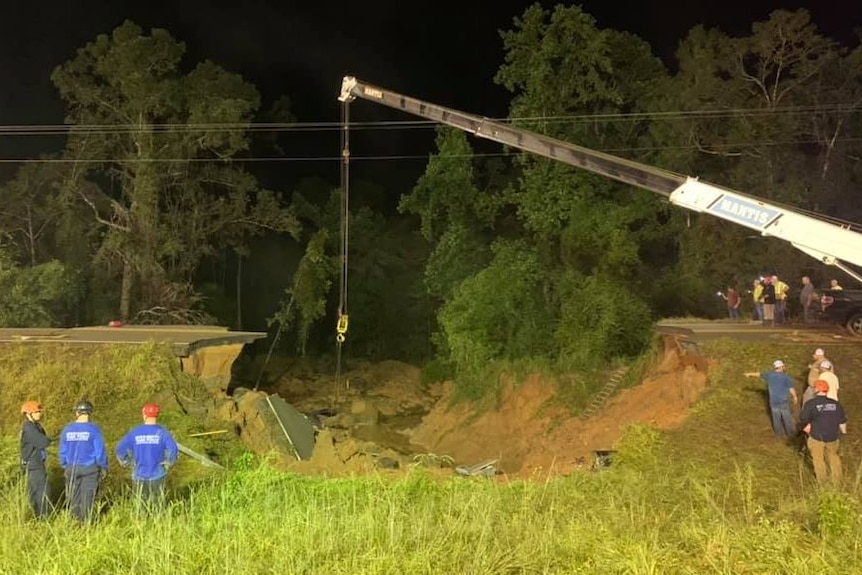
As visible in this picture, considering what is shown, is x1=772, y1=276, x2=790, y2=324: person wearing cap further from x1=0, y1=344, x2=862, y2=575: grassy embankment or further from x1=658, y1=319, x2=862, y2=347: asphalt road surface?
x1=0, y1=344, x2=862, y2=575: grassy embankment

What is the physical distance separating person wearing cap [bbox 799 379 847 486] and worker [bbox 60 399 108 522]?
10089mm

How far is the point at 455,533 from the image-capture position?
293 inches

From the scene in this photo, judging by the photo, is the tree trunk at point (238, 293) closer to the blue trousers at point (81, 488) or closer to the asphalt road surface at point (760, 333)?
the asphalt road surface at point (760, 333)

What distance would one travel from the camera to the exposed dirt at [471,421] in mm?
19188

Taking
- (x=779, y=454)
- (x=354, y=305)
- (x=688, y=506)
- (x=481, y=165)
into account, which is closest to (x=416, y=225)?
(x=354, y=305)

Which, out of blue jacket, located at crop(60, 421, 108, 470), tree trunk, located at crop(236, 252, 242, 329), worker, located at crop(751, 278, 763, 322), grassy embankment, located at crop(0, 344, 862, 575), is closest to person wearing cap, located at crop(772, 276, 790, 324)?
worker, located at crop(751, 278, 763, 322)

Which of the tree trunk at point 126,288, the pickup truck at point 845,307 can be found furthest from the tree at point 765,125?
the tree trunk at point 126,288

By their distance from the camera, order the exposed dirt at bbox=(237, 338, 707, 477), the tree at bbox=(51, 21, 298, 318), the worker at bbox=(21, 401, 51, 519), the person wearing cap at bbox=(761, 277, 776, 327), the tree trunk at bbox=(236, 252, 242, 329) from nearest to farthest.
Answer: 1. the worker at bbox=(21, 401, 51, 519)
2. the exposed dirt at bbox=(237, 338, 707, 477)
3. the person wearing cap at bbox=(761, 277, 776, 327)
4. the tree at bbox=(51, 21, 298, 318)
5. the tree trunk at bbox=(236, 252, 242, 329)

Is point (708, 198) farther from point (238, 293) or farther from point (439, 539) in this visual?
point (238, 293)

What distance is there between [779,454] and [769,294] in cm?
987

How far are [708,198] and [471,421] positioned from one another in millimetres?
18134

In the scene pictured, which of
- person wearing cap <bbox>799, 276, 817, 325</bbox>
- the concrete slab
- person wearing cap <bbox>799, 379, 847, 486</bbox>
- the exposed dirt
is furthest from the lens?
person wearing cap <bbox>799, 276, 817, 325</bbox>

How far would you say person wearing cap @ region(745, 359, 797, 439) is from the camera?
46.2 feet

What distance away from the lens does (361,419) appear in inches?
1284
